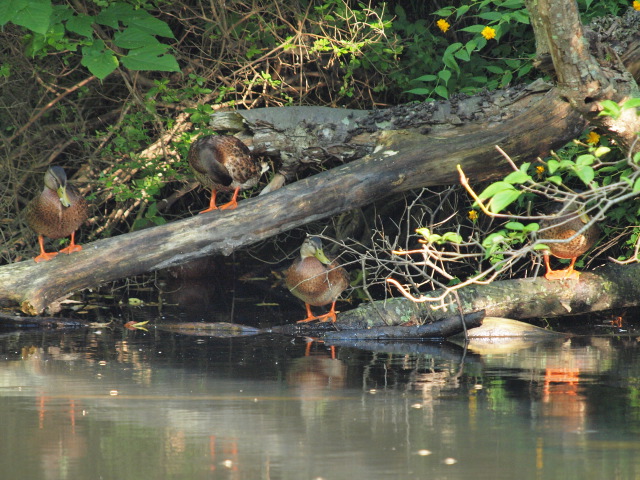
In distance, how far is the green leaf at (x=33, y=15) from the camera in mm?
5086

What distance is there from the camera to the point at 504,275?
7.20 meters

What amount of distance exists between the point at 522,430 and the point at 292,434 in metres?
0.94

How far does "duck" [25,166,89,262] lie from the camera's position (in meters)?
6.24

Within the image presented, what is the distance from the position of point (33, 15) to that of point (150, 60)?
780 millimetres

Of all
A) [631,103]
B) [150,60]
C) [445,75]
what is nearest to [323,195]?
[150,60]

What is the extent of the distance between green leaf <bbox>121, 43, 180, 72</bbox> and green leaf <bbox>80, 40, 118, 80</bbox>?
9 centimetres

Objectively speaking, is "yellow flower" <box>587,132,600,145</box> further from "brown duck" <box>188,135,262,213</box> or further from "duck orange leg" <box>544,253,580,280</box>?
"brown duck" <box>188,135,262,213</box>

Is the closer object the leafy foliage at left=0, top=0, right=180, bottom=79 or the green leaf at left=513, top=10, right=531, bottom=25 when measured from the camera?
the leafy foliage at left=0, top=0, right=180, bottom=79

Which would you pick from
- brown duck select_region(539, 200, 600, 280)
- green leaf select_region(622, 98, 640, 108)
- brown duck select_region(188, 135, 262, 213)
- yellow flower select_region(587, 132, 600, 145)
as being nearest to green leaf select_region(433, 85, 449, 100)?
yellow flower select_region(587, 132, 600, 145)

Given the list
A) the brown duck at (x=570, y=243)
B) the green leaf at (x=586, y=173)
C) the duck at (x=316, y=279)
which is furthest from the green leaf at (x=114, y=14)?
the green leaf at (x=586, y=173)

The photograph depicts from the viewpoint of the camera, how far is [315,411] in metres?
3.86

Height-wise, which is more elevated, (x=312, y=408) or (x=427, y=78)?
(x=427, y=78)

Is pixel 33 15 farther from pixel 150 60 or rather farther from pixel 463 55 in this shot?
pixel 463 55

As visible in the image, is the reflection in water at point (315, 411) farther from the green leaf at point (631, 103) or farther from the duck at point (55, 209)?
the green leaf at point (631, 103)
